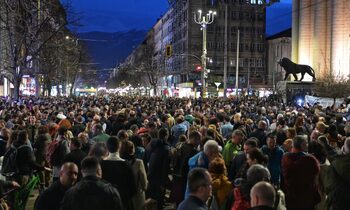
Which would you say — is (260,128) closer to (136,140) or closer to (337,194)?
(136,140)

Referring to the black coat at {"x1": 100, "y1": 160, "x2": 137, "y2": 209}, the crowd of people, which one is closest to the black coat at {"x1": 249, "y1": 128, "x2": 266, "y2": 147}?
the crowd of people

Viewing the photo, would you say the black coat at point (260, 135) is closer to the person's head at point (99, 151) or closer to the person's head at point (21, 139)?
the person's head at point (21, 139)

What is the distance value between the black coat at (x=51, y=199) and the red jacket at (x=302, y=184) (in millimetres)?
3203

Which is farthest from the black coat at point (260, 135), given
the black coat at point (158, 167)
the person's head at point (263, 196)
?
the person's head at point (263, 196)

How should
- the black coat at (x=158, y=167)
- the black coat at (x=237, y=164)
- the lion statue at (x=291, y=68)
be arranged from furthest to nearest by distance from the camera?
the lion statue at (x=291, y=68) → the black coat at (x=158, y=167) → the black coat at (x=237, y=164)

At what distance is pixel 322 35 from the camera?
60.0 meters

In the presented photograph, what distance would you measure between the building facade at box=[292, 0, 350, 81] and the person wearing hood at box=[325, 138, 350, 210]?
159ft

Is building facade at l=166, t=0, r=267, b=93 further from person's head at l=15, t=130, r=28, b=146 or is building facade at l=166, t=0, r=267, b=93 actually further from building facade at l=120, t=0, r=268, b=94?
person's head at l=15, t=130, r=28, b=146

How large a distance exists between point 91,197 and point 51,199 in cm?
64

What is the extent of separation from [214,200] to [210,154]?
1140 mm

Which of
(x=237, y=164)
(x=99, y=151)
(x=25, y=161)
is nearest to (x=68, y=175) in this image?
(x=99, y=151)

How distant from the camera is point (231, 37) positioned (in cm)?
10062

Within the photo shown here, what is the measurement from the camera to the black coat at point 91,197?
5.43 m

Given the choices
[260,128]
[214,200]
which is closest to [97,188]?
[214,200]
